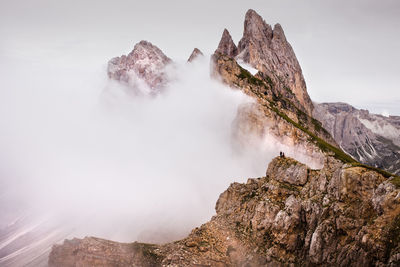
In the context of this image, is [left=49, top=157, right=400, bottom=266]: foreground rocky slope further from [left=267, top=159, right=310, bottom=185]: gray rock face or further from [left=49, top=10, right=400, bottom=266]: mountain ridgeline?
[left=267, top=159, right=310, bottom=185]: gray rock face

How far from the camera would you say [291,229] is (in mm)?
59688

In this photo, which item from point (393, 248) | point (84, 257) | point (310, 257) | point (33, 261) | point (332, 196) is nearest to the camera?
point (393, 248)

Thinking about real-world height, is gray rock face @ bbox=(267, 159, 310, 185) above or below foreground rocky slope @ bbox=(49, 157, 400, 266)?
above

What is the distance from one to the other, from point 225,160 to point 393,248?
158810mm

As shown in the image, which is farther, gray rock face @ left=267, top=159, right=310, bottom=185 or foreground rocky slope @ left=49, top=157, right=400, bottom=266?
gray rock face @ left=267, top=159, right=310, bottom=185

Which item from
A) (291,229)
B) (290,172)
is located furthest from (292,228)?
(290,172)

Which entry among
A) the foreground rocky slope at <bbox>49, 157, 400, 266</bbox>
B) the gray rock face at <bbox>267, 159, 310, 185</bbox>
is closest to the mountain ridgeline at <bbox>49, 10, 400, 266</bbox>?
the foreground rocky slope at <bbox>49, 157, 400, 266</bbox>

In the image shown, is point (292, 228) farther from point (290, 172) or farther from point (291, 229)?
point (290, 172)

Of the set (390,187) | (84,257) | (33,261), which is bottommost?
(33,261)

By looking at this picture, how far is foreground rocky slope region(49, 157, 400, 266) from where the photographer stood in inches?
1789

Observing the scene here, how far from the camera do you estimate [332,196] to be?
5656 centimetres

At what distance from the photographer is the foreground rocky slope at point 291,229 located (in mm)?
45438

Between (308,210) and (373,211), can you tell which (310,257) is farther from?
(373,211)

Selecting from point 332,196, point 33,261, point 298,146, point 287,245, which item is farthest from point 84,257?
point 33,261
